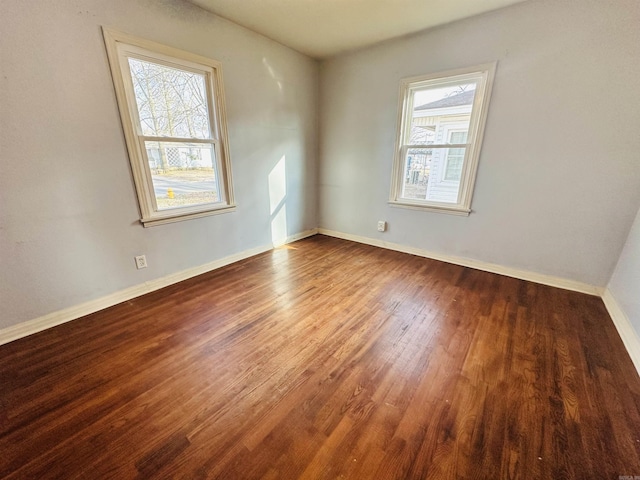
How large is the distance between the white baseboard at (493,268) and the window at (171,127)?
7.04ft

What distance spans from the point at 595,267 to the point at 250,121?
151 inches

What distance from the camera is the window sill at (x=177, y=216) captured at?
236 cm

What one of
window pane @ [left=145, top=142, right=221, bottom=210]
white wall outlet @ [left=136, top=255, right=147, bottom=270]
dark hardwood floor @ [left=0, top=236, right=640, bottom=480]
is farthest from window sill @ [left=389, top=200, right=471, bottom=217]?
white wall outlet @ [left=136, top=255, right=147, bottom=270]

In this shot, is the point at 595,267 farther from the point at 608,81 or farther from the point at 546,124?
the point at 608,81

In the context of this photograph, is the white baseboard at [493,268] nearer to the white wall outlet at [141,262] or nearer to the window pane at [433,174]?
the window pane at [433,174]

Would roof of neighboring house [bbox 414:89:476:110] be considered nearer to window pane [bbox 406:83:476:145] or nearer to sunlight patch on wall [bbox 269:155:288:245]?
window pane [bbox 406:83:476:145]

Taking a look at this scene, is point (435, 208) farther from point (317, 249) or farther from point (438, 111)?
point (317, 249)

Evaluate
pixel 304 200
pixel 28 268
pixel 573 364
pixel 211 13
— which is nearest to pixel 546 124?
pixel 573 364

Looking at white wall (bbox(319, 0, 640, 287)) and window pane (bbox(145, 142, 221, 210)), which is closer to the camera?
white wall (bbox(319, 0, 640, 287))

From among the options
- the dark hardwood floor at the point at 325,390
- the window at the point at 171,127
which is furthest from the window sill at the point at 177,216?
the dark hardwood floor at the point at 325,390

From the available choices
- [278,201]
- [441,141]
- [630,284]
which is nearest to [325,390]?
[630,284]

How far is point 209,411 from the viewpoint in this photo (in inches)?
52.0

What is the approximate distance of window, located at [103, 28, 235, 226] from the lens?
6.88 feet

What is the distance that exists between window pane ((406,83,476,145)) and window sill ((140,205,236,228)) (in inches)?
96.6
